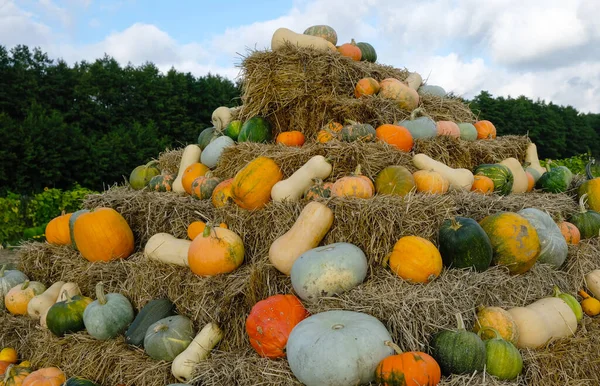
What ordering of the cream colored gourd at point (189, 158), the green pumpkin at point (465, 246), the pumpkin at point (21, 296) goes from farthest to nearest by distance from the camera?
the cream colored gourd at point (189, 158) < the pumpkin at point (21, 296) < the green pumpkin at point (465, 246)

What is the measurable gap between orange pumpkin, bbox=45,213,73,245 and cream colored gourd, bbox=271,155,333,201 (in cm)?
241

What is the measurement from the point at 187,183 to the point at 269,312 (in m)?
2.30

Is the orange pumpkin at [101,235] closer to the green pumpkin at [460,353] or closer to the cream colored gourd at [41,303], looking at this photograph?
the cream colored gourd at [41,303]

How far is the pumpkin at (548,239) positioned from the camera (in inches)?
145

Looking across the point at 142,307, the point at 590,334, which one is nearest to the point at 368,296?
the point at 590,334

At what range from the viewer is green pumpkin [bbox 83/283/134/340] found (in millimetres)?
3551

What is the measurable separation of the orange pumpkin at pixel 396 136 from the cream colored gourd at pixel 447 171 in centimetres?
22

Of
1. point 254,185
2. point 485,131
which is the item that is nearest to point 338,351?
point 254,185

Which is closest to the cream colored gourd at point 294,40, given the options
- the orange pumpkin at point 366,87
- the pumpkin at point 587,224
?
the orange pumpkin at point 366,87

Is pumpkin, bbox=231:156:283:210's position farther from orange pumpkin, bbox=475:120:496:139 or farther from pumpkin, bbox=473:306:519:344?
orange pumpkin, bbox=475:120:496:139

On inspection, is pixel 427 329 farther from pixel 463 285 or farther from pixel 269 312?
pixel 269 312

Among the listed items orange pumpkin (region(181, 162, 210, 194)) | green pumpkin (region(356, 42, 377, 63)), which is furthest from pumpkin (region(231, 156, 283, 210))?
green pumpkin (region(356, 42, 377, 63))

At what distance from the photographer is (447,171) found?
4.20 m

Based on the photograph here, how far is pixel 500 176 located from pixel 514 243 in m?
1.28
